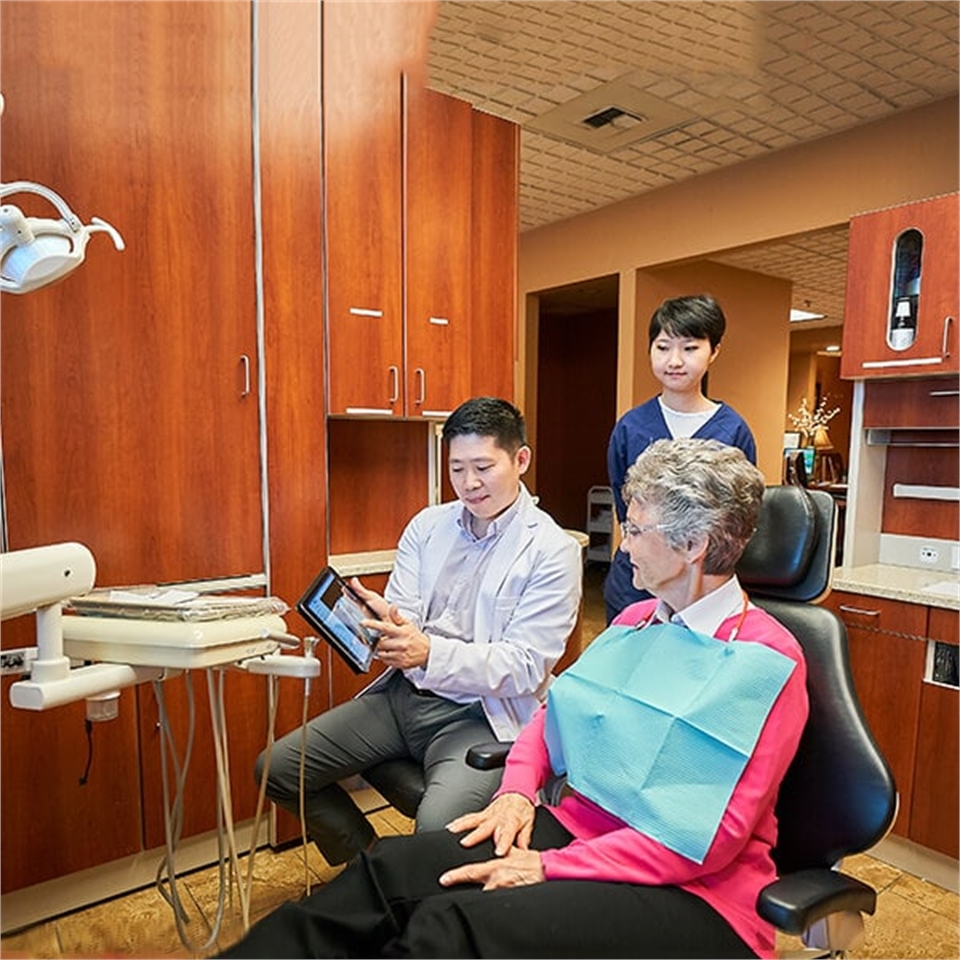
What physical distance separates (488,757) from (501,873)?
31cm

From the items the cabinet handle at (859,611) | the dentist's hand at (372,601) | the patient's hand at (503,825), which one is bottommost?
the patient's hand at (503,825)

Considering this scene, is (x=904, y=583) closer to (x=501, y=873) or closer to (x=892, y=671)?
(x=892, y=671)

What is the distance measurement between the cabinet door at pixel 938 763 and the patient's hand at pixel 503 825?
57.3 inches

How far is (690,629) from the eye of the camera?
1172 millimetres

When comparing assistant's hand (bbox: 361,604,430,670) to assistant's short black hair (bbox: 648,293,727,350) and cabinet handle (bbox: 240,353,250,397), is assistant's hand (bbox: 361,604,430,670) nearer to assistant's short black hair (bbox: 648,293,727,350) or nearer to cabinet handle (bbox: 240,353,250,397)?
cabinet handle (bbox: 240,353,250,397)

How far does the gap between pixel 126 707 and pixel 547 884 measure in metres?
1.36

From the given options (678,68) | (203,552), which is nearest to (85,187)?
(203,552)

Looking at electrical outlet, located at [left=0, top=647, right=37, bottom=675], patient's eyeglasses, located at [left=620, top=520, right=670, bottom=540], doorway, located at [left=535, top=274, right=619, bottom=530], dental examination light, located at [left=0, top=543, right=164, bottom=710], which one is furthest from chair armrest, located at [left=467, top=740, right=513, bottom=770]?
doorway, located at [left=535, top=274, right=619, bottom=530]

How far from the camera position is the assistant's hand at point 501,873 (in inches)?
40.3

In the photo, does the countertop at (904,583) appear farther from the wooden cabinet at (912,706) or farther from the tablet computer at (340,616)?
the tablet computer at (340,616)

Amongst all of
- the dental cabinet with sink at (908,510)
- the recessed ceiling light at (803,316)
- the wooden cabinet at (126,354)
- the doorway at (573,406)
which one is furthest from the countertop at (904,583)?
the recessed ceiling light at (803,316)

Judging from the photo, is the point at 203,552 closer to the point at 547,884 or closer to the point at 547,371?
the point at 547,884

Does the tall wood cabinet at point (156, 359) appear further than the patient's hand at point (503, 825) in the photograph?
Yes

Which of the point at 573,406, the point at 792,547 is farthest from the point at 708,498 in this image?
the point at 573,406
